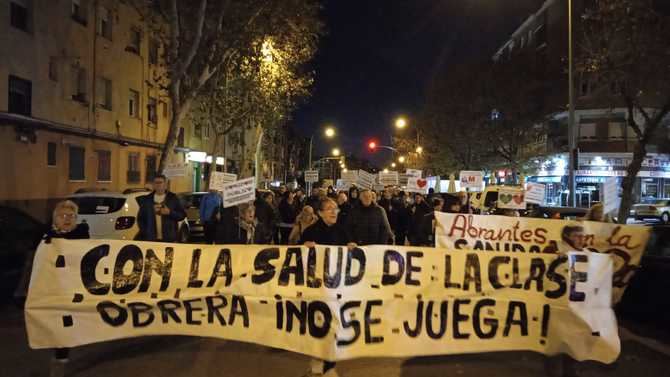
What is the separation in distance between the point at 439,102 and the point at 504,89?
4.81m

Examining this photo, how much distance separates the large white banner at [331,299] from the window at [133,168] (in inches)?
913

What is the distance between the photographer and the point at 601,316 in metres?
5.26

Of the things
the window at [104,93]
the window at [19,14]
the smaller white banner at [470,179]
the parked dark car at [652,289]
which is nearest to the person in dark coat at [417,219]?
the parked dark car at [652,289]

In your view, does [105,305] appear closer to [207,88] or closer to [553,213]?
[553,213]

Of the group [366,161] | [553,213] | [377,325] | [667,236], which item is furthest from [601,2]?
[366,161]

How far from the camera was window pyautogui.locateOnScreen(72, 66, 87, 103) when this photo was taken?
22484 mm

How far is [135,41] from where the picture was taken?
2766cm

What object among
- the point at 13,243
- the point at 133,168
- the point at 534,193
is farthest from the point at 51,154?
the point at 534,193

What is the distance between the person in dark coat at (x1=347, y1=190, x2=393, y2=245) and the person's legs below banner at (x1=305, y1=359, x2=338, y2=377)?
3608mm

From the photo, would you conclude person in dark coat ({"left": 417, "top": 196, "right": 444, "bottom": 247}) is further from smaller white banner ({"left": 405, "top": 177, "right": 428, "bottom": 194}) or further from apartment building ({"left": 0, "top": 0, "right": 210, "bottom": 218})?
apartment building ({"left": 0, "top": 0, "right": 210, "bottom": 218})

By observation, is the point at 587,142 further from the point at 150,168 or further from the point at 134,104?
the point at 134,104

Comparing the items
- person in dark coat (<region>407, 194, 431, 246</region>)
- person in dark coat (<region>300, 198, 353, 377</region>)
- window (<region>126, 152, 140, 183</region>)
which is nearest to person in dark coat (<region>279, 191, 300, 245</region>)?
person in dark coat (<region>407, 194, 431, 246</region>)

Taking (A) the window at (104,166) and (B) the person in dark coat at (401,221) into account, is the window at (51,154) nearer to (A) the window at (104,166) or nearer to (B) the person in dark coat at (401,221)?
(A) the window at (104,166)

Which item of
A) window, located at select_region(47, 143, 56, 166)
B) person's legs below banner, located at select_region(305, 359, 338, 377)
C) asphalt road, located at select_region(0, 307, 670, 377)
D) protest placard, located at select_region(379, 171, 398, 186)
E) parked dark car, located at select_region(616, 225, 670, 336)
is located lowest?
asphalt road, located at select_region(0, 307, 670, 377)
